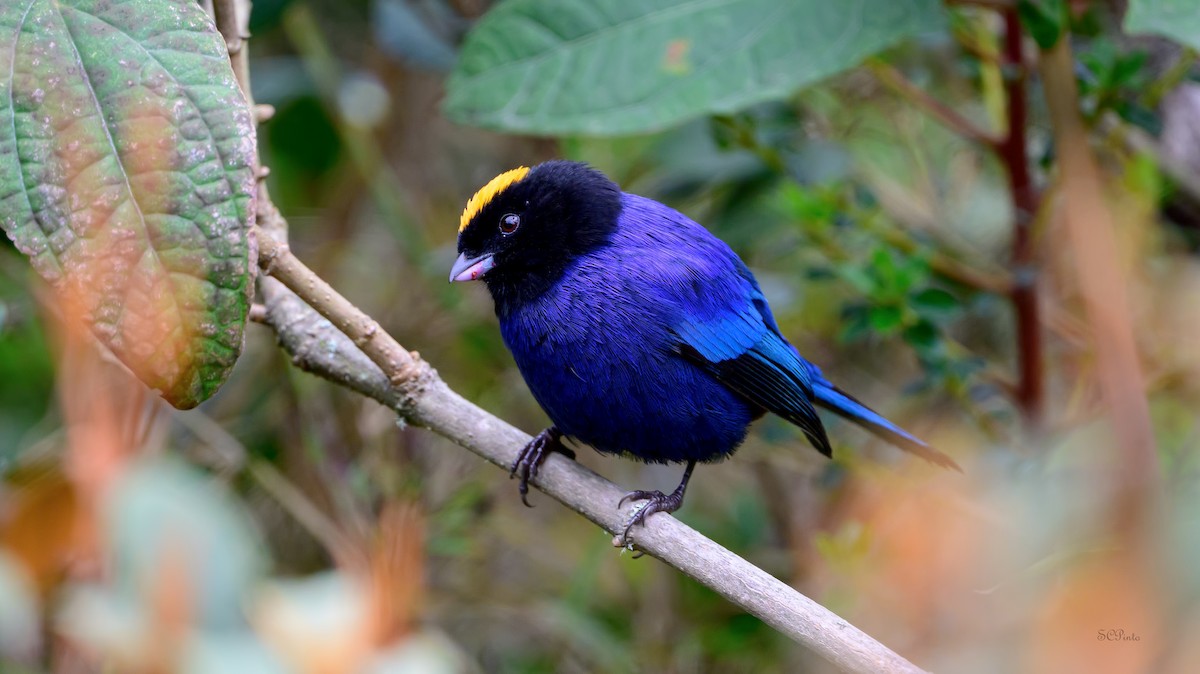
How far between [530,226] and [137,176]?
1.41 meters

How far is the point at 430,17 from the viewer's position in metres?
4.52

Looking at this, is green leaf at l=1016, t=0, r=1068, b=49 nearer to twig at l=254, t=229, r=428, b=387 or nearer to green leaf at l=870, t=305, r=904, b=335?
green leaf at l=870, t=305, r=904, b=335

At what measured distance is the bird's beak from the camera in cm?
297

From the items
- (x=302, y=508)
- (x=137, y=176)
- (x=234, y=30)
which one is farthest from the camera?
(x=302, y=508)

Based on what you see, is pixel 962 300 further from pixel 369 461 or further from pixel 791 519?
pixel 369 461

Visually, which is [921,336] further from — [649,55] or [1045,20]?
[649,55]

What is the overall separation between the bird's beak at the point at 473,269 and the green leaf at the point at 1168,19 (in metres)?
1.67

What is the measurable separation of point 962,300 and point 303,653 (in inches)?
111

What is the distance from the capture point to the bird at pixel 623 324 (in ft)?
9.09

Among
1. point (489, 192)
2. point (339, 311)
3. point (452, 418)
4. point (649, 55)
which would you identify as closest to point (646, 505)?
point (452, 418)

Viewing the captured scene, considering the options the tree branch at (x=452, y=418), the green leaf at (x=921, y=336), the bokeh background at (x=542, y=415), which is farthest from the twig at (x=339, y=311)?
the green leaf at (x=921, y=336)

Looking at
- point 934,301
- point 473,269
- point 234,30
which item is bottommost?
point 934,301

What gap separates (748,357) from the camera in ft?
9.91

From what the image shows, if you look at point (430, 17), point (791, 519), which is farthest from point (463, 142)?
point (791, 519)
